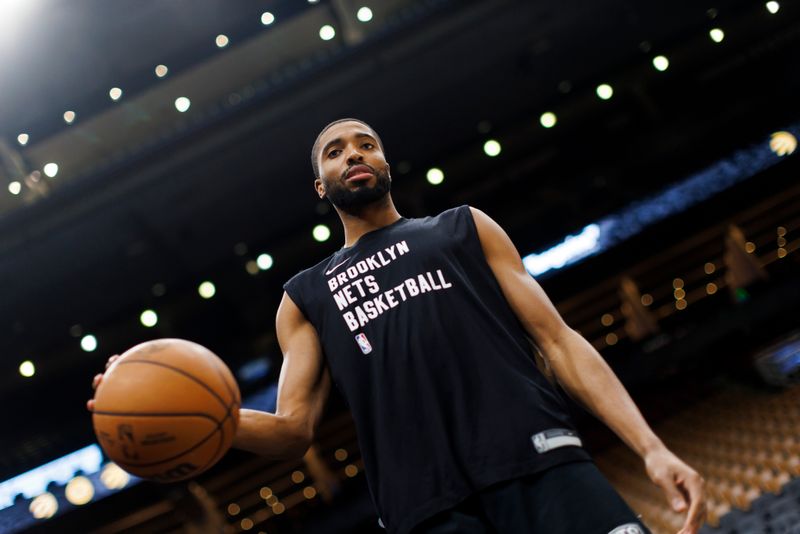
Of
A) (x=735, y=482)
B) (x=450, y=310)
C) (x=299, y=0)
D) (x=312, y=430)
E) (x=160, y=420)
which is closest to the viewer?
(x=160, y=420)

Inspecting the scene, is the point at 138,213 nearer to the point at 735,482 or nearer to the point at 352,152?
the point at 735,482

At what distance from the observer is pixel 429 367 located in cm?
143

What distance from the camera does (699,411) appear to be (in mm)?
8484

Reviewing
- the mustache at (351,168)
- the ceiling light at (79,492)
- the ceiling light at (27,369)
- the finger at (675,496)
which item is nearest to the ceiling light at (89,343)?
the ceiling light at (27,369)

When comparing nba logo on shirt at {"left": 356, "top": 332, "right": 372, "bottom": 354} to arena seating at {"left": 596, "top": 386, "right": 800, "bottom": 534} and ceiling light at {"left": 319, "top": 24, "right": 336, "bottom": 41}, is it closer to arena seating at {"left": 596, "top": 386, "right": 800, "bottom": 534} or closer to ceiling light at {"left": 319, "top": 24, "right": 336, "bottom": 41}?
arena seating at {"left": 596, "top": 386, "right": 800, "bottom": 534}

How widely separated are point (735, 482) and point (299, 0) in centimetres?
565

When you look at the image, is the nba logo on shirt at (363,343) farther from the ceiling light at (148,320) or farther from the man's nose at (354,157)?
the ceiling light at (148,320)

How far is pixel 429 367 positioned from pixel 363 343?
153 mm

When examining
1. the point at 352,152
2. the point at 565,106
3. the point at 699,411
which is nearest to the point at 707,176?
the point at 565,106

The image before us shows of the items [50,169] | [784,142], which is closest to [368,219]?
[50,169]

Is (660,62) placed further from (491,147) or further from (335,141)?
(335,141)

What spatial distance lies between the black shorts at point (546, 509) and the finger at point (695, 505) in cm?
7

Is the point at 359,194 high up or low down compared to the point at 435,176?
down

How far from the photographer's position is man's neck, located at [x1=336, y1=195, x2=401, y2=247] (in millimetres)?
1696
